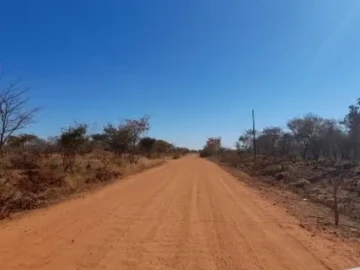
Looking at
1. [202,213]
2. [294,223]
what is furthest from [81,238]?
[294,223]

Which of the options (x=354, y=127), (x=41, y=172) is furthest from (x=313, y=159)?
(x=41, y=172)

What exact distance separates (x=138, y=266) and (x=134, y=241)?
5.77 feet

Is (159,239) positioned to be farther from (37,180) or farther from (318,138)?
(318,138)

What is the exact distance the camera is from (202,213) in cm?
1200

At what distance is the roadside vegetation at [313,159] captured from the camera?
17.8 m

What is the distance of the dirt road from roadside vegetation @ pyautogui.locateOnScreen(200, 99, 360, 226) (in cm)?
296

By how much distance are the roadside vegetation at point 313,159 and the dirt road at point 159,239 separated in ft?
9.71

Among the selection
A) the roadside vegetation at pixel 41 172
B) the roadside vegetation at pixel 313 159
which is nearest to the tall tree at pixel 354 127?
the roadside vegetation at pixel 313 159

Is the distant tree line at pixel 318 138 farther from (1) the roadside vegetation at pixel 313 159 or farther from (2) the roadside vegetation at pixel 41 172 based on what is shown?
(2) the roadside vegetation at pixel 41 172

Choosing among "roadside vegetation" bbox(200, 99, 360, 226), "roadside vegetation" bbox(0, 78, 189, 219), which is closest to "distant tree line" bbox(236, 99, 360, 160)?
"roadside vegetation" bbox(200, 99, 360, 226)

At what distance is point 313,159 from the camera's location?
56594 mm

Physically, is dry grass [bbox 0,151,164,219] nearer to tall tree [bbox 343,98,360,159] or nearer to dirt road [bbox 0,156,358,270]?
dirt road [bbox 0,156,358,270]

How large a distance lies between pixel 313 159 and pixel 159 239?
2048 inches

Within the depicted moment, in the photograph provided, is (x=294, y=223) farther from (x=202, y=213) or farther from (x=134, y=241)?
(x=134, y=241)
